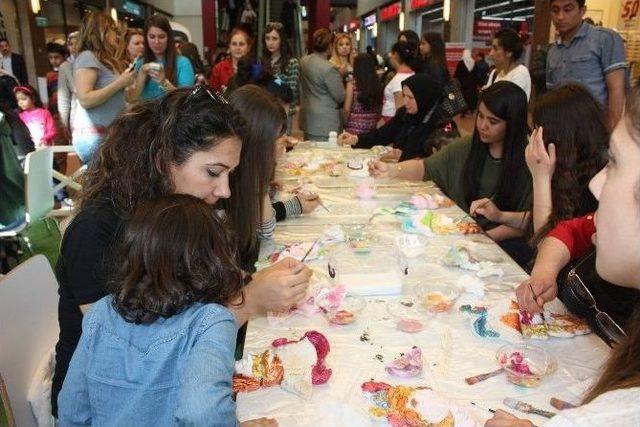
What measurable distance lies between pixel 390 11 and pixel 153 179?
15.4 metres

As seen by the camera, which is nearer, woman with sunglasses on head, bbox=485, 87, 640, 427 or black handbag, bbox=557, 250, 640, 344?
woman with sunglasses on head, bbox=485, 87, 640, 427

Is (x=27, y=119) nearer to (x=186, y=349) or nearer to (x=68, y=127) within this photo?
(x=68, y=127)

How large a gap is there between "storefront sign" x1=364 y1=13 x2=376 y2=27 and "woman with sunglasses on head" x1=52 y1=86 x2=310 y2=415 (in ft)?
57.6

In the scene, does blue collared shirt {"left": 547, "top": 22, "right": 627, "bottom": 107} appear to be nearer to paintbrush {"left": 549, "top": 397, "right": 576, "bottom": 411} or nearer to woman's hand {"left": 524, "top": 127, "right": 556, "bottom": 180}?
woman's hand {"left": 524, "top": 127, "right": 556, "bottom": 180}

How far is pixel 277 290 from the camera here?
52.6 inches

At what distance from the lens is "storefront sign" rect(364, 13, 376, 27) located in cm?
1768

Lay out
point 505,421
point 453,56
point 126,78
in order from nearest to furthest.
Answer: point 505,421
point 126,78
point 453,56

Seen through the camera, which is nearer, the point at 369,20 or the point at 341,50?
the point at 341,50

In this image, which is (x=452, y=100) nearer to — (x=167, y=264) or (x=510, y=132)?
(x=510, y=132)

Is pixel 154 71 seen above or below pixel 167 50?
below

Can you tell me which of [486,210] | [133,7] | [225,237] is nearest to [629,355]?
[225,237]

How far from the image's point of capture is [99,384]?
102cm

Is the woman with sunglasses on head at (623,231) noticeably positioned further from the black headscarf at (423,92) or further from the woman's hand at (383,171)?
the black headscarf at (423,92)

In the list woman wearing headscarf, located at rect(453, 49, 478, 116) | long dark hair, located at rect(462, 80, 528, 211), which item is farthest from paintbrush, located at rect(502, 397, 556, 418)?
woman wearing headscarf, located at rect(453, 49, 478, 116)
